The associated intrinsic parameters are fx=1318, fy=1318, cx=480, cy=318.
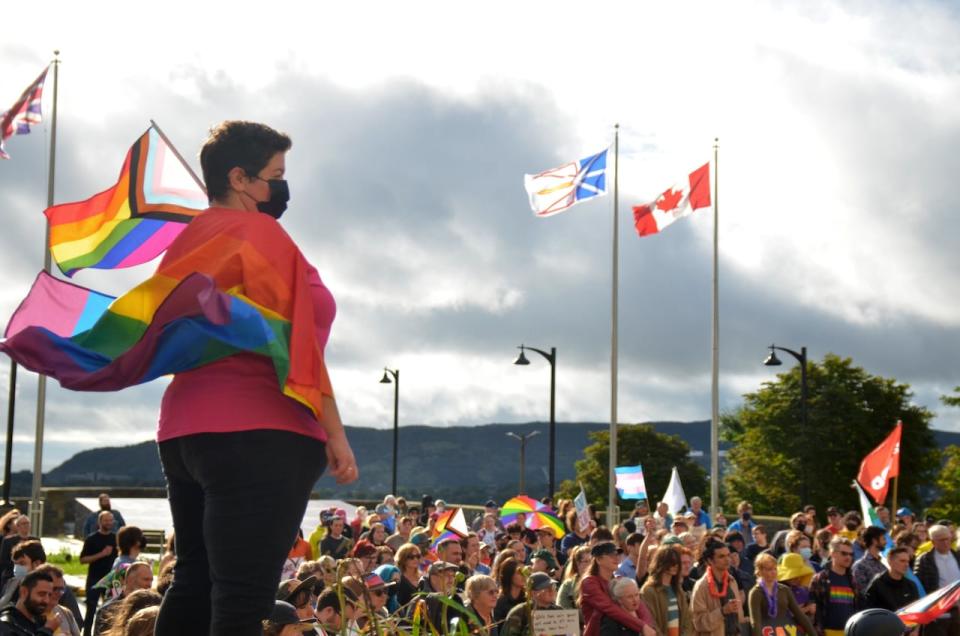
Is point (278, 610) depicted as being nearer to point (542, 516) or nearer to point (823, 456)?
point (542, 516)

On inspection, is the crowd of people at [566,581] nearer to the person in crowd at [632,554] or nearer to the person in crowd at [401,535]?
the person in crowd at [632,554]

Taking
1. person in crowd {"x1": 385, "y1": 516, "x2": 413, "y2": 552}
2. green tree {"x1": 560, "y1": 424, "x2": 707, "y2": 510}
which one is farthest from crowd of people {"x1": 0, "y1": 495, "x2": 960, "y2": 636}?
green tree {"x1": 560, "y1": 424, "x2": 707, "y2": 510}

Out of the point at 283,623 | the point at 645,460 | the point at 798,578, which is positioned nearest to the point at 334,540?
the point at 798,578

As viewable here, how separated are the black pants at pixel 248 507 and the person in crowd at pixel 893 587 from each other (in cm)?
1047

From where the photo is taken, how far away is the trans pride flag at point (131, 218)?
168 inches

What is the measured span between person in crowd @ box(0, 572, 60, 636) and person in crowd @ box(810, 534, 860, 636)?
7308 millimetres

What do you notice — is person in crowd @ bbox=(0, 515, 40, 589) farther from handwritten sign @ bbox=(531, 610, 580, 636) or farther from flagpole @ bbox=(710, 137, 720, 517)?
flagpole @ bbox=(710, 137, 720, 517)

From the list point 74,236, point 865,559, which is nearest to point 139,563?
point 74,236

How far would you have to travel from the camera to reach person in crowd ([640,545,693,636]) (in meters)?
11.1

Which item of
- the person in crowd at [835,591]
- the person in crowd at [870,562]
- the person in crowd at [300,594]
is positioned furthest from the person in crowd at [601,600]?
the person in crowd at [870,562]

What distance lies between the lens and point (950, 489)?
6825 centimetres

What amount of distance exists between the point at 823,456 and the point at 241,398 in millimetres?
69713

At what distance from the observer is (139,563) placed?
9219 mm

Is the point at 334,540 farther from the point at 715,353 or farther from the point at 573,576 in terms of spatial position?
the point at 715,353
